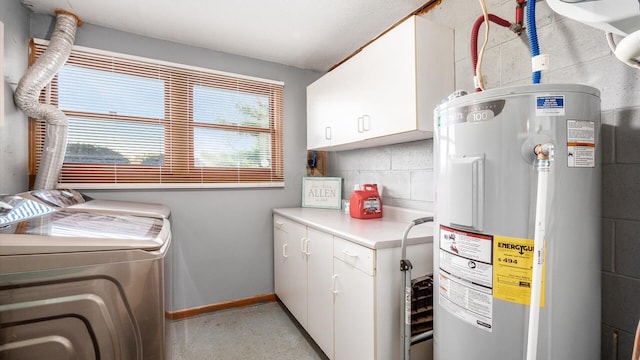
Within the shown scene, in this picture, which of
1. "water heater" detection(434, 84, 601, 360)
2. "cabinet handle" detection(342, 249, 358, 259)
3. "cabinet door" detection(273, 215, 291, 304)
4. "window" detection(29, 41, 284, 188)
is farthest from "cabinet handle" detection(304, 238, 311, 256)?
"water heater" detection(434, 84, 601, 360)

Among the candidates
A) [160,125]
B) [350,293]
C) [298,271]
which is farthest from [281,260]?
[160,125]

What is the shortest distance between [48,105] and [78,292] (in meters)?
1.65

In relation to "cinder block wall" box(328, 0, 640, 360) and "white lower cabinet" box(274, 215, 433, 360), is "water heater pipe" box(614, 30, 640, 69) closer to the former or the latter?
"cinder block wall" box(328, 0, 640, 360)

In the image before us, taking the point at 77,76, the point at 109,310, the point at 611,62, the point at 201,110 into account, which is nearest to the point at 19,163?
the point at 77,76

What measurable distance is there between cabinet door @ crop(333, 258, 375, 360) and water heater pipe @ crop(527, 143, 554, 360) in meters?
0.62

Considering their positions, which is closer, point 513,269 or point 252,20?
point 513,269

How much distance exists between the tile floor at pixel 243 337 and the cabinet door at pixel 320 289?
0.74ft

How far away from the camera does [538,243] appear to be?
0.78m

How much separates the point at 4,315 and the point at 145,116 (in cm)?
180

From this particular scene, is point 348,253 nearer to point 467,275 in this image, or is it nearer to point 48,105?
point 467,275

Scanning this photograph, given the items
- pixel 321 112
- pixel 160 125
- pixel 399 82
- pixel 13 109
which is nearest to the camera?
pixel 399 82

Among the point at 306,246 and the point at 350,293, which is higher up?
the point at 306,246

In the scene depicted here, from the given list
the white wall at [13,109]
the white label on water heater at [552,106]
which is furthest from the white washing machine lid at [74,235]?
the white label on water heater at [552,106]

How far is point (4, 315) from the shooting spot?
822 millimetres
